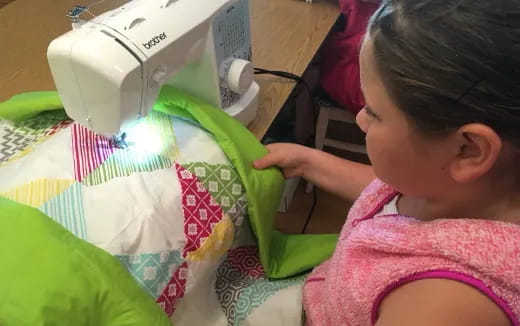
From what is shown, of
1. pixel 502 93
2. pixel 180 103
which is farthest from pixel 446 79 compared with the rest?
pixel 180 103

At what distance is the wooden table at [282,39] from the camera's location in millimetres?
1133

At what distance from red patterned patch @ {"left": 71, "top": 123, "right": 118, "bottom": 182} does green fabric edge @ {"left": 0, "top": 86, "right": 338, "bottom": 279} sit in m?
0.11

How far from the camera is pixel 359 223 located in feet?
2.62

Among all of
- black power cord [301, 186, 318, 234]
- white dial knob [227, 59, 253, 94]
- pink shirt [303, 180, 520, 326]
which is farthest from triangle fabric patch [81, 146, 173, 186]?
black power cord [301, 186, 318, 234]

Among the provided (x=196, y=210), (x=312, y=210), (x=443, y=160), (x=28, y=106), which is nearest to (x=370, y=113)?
(x=443, y=160)

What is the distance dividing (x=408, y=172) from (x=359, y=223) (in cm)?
21

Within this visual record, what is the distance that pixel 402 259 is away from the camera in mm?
637

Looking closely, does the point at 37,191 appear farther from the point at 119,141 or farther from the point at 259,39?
the point at 259,39

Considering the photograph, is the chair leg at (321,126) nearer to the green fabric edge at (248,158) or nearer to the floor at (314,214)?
the floor at (314,214)

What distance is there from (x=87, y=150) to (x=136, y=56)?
0.19m

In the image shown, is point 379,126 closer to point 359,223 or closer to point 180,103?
point 359,223

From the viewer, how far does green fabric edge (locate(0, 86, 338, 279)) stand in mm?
886

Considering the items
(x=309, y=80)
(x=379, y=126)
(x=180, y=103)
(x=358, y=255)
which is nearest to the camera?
(x=379, y=126)

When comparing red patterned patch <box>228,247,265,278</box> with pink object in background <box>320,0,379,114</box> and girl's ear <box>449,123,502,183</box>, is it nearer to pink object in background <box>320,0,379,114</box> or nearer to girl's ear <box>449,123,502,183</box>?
girl's ear <box>449,123,502,183</box>
